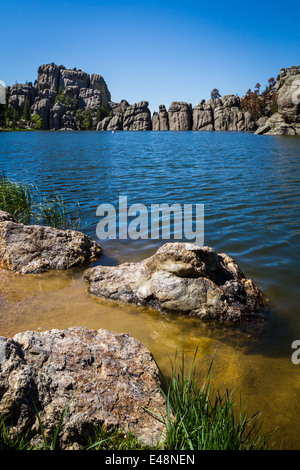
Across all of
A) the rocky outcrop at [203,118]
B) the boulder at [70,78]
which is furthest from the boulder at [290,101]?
the boulder at [70,78]

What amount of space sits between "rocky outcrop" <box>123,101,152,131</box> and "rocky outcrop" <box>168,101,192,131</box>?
9.99 meters

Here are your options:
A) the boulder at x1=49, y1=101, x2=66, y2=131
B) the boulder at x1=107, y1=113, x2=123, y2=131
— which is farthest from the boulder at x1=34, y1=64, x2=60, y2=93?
the boulder at x1=107, y1=113, x2=123, y2=131

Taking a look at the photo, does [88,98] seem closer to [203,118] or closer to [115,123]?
[115,123]

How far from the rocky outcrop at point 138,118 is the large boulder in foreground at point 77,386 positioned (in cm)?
13243

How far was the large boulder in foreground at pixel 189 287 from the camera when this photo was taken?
194 inches

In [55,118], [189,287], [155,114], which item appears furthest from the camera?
[155,114]

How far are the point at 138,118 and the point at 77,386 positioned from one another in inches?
5330

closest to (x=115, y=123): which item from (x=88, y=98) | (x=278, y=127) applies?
(x=88, y=98)

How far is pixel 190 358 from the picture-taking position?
3.98 m

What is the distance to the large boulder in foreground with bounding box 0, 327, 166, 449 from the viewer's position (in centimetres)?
239

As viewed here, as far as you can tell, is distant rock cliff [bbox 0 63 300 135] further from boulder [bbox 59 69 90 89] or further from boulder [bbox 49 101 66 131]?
boulder [bbox 59 69 90 89]

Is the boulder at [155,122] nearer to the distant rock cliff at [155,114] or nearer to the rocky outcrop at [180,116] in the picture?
the distant rock cliff at [155,114]

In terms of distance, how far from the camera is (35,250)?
21.8 ft

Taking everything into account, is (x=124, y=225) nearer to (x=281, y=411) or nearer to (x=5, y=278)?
(x=5, y=278)
